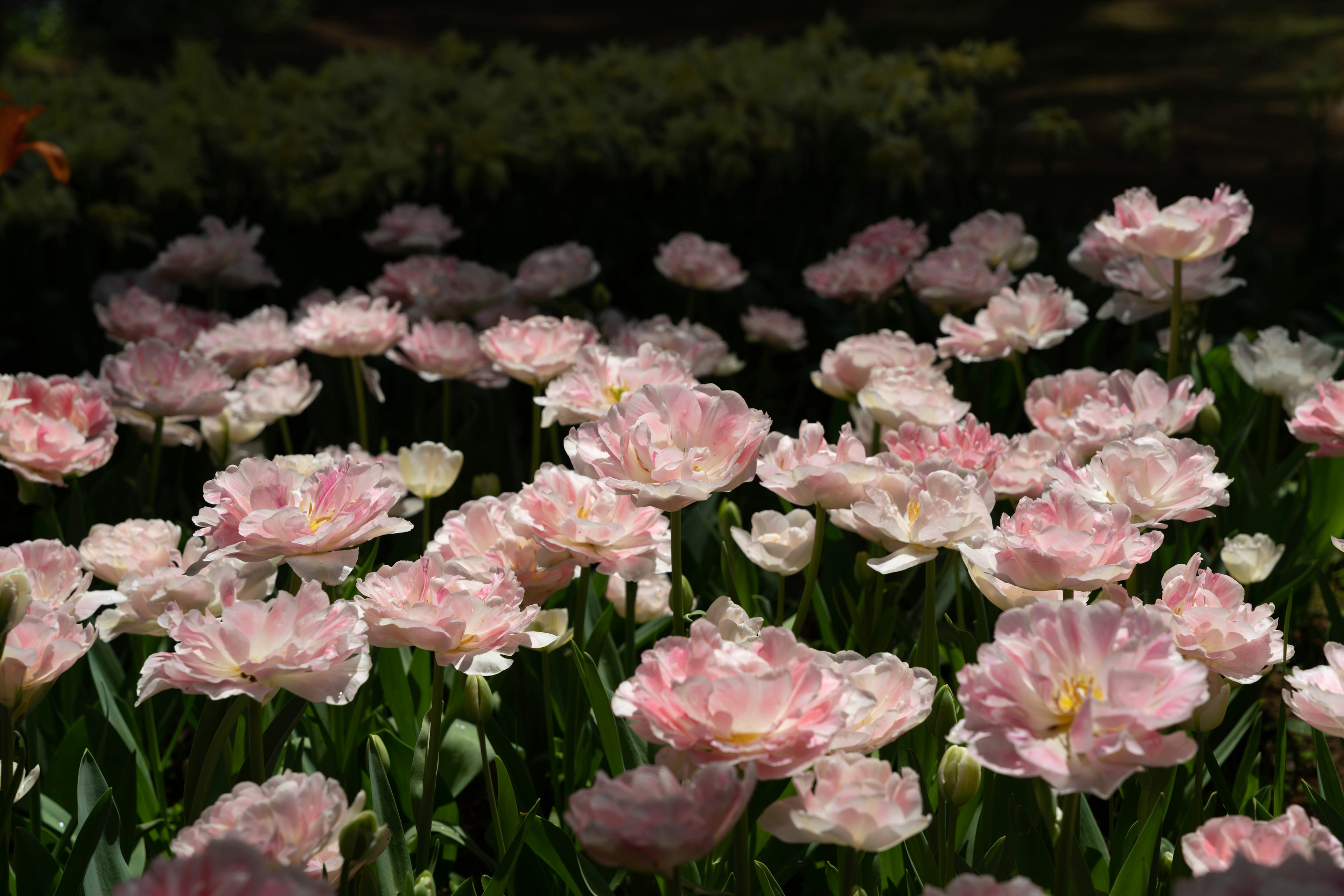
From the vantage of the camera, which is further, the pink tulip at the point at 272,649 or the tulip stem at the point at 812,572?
the tulip stem at the point at 812,572

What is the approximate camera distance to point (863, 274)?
8.22ft

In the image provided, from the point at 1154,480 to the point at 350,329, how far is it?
136 cm

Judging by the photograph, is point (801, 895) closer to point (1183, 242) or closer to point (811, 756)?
point (811, 756)

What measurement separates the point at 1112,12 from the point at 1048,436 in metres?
12.2

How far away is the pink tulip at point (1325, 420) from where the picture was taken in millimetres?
1394

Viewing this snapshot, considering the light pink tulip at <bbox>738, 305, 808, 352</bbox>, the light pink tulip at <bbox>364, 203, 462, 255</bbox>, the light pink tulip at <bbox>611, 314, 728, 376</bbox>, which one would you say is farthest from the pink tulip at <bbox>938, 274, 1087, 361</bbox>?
the light pink tulip at <bbox>364, 203, 462, 255</bbox>

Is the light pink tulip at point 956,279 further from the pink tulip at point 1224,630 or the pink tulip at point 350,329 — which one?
the pink tulip at point 1224,630

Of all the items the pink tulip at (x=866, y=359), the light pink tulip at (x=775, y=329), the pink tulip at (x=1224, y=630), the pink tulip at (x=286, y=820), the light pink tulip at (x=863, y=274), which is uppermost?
the pink tulip at (x=1224, y=630)

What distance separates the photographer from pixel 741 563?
187cm

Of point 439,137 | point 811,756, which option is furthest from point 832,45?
point 811,756

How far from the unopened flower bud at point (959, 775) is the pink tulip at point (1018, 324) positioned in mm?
1077

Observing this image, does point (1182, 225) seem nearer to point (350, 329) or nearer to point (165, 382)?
point (350, 329)

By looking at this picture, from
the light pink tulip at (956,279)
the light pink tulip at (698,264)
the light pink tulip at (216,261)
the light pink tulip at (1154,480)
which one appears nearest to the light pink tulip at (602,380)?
the light pink tulip at (1154,480)

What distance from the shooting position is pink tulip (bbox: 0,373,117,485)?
5.20 ft
